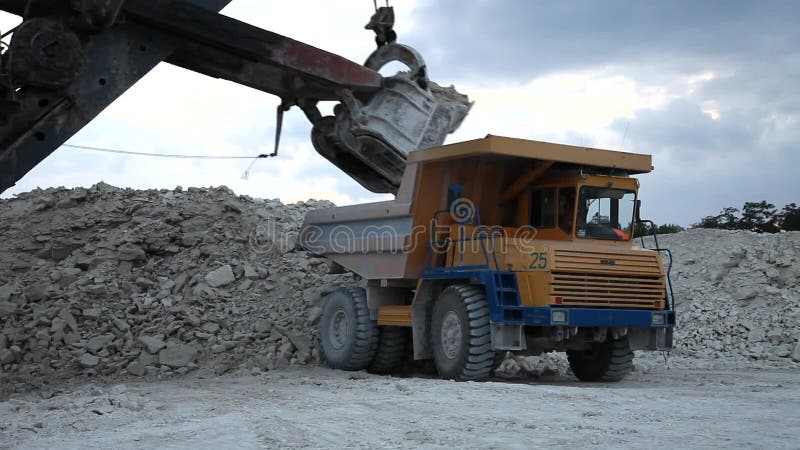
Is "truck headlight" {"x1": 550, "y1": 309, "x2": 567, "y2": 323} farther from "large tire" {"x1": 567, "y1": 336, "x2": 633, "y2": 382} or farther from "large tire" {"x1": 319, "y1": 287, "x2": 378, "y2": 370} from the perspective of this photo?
"large tire" {"x1": 319, "y1": 287, "x2": 378, "y2": 370}

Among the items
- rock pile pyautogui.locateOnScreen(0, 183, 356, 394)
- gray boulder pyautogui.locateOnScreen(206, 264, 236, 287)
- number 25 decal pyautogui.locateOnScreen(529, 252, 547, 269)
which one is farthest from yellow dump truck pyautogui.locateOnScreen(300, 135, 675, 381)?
gray boulder pyautogui.locateOnScreen(206, 264, 236, 287)

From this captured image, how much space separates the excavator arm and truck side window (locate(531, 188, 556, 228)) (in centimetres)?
161

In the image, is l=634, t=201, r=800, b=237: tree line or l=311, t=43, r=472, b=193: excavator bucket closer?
l=311, t=43, r=472, b=193: excavator bucket

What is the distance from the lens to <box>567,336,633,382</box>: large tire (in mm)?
11969

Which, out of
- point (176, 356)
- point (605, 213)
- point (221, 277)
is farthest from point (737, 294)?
point (176, 356)

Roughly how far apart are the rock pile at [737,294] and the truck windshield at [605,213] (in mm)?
5144

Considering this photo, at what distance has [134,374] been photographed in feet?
43.9

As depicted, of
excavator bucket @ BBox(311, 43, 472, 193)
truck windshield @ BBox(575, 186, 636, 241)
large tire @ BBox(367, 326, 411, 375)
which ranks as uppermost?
excavator bucket @ BBox(311, 43, 472, 193)

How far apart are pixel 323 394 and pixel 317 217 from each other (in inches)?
189

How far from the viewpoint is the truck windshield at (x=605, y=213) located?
38.1 feet

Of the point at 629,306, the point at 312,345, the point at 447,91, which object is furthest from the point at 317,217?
the point at 629,306

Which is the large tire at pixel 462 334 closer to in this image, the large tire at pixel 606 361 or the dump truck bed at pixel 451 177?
the dump truck bed at pixel 451 177

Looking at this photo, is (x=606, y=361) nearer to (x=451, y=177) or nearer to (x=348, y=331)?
(x=451, y=177)

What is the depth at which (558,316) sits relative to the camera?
1059 cm
